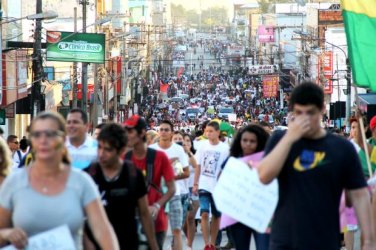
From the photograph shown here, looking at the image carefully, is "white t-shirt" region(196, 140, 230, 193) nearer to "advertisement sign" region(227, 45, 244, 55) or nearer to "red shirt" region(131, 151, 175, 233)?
"red shirt" region(131, 151, 175, 233)

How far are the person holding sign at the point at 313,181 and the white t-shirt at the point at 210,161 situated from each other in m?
7.42

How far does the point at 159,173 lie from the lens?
1028 cm

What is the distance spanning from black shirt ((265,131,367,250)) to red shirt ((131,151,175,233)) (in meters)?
2.94

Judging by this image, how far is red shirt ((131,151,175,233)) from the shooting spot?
33.4ft

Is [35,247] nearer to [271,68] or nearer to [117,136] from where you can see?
[117,136]

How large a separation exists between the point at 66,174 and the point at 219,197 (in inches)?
57.1

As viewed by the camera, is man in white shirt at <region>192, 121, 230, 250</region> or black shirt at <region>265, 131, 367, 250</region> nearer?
black shirt at <region>265, 131, 367, 250</region>

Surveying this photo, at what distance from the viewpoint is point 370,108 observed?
27781mm

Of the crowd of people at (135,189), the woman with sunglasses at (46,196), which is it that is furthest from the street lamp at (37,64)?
the woman with sunglasses at (46,196)

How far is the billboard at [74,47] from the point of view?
43.0 metres

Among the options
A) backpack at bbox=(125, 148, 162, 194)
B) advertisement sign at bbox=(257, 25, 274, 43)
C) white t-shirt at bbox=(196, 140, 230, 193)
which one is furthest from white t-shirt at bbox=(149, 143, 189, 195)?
advertisement sign at bbox=(257, 25, 274, 43)

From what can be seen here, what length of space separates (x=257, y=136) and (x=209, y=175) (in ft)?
12.9

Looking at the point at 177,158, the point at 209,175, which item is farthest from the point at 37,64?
the point at 177,158

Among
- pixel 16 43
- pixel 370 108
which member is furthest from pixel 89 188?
pixel 16 43
